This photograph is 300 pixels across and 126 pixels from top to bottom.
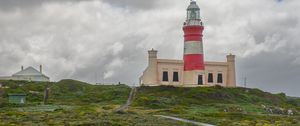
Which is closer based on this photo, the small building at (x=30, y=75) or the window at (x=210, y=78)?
the window at (x=210, y=78)

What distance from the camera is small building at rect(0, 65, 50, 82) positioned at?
11234 centimetres

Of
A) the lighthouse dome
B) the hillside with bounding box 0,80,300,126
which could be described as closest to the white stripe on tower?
the hillside with bounding box 0,80,300,126

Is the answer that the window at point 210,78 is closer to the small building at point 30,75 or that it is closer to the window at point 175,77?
the window at point 175,77

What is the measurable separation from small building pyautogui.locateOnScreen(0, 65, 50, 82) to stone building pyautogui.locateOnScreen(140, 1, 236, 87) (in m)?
30.5

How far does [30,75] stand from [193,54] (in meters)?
41.1

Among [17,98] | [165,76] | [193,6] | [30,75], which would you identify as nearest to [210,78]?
[165,76]

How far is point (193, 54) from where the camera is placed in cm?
8956

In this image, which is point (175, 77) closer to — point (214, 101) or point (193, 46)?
point (193, 46)

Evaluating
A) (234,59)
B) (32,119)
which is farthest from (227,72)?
(32,119)

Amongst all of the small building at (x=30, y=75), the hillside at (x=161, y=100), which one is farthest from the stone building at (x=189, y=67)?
the small building at (x=30, y=75)

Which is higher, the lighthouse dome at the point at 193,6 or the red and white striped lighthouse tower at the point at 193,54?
the lighthouse dome at the point at 193,6

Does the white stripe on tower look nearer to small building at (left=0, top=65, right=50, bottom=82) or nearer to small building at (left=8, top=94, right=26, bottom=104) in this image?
small building at (left=8, top=94, right=26, bottom=104)

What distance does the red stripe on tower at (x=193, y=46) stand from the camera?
3521 inches

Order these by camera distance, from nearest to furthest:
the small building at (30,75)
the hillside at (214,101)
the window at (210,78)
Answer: the hillside at (214,101) < the window at (210,78) < the small building at (30,75)
